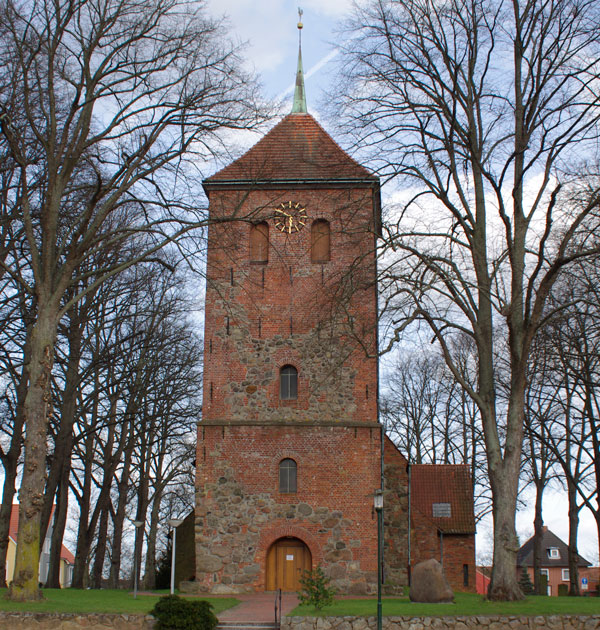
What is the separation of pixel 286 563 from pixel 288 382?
15.1 ft

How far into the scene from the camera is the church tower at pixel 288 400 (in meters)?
20.1

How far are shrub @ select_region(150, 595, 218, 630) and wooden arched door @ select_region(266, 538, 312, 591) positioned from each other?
20.5ft

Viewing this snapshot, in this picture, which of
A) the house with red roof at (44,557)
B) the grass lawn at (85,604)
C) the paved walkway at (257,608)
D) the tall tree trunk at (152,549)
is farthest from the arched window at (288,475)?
the house with red roof at (44,557)

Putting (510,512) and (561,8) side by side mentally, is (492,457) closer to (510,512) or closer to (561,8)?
(510,512)

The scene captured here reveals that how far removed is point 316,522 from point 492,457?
6.46m

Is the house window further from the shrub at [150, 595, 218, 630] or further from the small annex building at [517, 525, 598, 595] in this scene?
the small annex building at [517, 525, 598, 595]

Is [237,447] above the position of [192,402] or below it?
below

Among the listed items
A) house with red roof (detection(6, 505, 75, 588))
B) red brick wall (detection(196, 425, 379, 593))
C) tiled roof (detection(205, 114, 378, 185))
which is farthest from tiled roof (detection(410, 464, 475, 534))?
house with red roof (detection(6, 505, 75, 588))

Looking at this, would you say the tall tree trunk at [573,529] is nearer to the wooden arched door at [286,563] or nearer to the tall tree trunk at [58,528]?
Answer: the wooden arched door at [286,563]

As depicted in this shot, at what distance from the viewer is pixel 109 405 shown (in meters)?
27.8

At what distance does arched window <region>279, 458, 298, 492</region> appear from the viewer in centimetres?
2058

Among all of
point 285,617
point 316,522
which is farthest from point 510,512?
point 316,522

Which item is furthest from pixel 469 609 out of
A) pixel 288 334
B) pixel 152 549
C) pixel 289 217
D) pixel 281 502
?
pixel 152 549

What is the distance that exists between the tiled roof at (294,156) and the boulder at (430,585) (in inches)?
395
